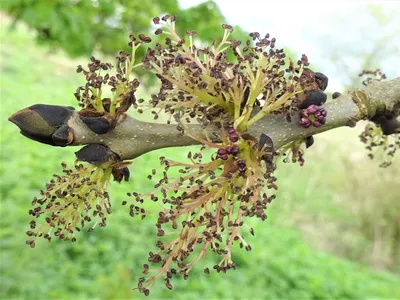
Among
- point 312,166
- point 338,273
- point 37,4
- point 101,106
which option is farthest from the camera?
point 312,166

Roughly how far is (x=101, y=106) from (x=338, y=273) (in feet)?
21.9

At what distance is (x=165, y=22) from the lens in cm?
120

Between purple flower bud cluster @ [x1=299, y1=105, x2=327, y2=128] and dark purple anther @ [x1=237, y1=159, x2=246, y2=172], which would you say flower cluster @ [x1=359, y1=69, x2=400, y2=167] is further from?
dark purple anther @ [x1=237, y1=159, x2=246, y2=172]

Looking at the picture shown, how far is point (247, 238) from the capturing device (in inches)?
284

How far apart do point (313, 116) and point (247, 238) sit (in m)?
6.21

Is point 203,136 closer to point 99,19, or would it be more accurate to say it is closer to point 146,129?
point 146,129

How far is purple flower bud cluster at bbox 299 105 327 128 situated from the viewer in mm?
1135

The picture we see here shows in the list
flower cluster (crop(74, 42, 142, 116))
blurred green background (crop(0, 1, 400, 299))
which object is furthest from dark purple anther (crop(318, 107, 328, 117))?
blurred green background (crop(0, 1, 400, 299))

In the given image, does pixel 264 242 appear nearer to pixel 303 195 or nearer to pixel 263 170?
pixel 303 195

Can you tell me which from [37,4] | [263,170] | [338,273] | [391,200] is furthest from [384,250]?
[263,170]

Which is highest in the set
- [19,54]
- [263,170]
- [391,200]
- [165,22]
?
[19,54]

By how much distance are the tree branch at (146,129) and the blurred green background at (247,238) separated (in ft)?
6.66

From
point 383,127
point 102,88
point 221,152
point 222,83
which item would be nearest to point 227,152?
point 221,152

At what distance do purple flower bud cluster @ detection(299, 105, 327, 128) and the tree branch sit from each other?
0.06ft
